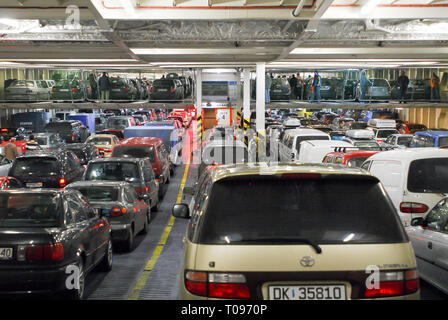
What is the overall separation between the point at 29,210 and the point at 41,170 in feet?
27.9

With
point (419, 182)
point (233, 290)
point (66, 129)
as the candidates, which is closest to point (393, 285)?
point (233, 290)

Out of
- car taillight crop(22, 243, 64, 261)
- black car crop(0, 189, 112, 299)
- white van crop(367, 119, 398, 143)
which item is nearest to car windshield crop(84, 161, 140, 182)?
black car crop(0, 189, 112, 299)

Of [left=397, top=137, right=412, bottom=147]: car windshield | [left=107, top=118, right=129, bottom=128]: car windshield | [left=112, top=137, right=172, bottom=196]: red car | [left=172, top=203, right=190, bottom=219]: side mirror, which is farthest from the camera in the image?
[left=107, top=118, right=129, bottom=128]: car windshield

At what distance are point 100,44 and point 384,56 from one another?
428 inches

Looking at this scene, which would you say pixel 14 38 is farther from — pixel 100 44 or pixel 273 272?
pixel 273 272

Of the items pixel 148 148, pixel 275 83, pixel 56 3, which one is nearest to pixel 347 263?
pixel 56 3

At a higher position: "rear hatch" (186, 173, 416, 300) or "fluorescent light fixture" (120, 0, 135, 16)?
"fluorescent light fixture" (120, 0, 135, 16)

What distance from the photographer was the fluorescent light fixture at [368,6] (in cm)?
1225

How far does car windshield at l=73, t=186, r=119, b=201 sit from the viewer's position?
1207 cm

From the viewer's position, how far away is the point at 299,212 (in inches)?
177

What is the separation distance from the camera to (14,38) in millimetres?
16422

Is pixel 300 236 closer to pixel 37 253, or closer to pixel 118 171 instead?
pixel 37 253

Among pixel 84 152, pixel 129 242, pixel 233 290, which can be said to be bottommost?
pixel 129 242

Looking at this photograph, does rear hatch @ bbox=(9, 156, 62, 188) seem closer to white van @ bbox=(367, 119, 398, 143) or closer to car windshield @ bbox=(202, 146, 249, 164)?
car windshield @ bbox=(202, 146, 249, 164)
